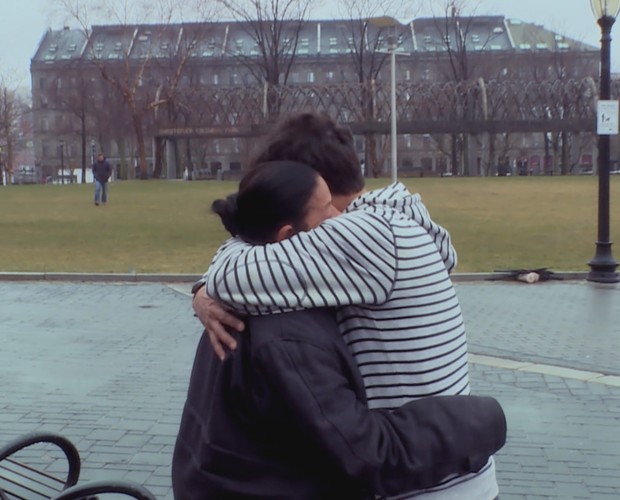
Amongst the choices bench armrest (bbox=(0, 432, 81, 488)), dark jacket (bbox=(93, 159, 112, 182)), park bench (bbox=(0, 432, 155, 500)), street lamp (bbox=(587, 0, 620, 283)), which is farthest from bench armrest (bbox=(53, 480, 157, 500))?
dark jacket (bbox=(93, 159, 112, 182))

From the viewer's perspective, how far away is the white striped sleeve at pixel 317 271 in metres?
1.84

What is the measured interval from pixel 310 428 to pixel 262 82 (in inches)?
2420

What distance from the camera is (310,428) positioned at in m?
1.82

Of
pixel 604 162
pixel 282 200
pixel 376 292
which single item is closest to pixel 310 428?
pixel 376 292

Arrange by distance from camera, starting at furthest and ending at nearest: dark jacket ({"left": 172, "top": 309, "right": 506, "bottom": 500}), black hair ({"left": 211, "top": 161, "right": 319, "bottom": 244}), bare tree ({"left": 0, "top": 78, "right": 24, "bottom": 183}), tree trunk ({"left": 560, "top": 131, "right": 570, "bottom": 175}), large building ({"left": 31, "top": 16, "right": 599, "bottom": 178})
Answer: bare tree ({"left": 0, "top": 78, "right": 24, "bottom": 183}), tree trunk ({"left": 560, "top": 131, "right": 570, "bottom": 175}), large building ({"left": 31, "top": 16, "right": 599, "bottom": 178}), black hair ({"left": 211, "top": 161, "right": 319, "bottom": 244}), dark jacket ({"left": 172, "top": 309, "right": 506, "bottom": 500})

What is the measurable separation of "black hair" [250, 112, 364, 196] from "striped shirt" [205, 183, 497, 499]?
5.1 inches

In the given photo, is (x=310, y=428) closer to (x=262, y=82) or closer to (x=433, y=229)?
(x=433, y=229)

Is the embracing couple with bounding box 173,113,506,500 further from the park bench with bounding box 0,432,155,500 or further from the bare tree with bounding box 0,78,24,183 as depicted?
the bare tree with bounding box 0,78,24,183

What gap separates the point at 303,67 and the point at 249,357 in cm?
10264

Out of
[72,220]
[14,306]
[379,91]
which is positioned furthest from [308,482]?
[379,91]

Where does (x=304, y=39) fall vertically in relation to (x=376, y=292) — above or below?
above

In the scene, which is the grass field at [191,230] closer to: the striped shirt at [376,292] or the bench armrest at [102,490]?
the bench armrest at [102,490]

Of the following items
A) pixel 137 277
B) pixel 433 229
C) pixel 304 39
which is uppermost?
pixel 304 39

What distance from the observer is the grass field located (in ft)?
51.5
